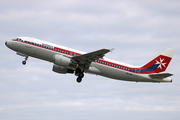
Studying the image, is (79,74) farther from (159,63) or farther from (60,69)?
(159,63)

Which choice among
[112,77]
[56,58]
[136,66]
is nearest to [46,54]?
[56,58]

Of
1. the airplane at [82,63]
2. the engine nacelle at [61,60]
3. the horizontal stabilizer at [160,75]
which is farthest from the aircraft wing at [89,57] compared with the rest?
the horizontal stabilizer at [160,75]

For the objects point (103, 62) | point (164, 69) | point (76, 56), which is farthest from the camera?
point (164, 69)

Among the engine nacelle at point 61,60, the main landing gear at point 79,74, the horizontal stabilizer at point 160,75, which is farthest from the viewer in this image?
the main landing gear at point 79,74

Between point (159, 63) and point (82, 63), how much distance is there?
12645 millimetres

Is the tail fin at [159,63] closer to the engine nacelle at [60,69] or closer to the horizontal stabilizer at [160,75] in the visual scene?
the horizontal stabilizer at [160,75]

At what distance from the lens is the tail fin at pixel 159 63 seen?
38787 millimetres

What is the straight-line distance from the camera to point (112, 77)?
122ft

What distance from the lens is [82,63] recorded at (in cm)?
→ 3562

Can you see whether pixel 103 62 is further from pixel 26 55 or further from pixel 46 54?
pixel 26 55

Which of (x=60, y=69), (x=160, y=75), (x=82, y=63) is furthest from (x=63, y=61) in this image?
(x=160, y=75)

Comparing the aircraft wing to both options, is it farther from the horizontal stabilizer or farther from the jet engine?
the horizontal stabilizer

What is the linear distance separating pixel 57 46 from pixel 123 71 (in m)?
10.4

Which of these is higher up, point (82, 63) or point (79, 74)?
point (82, 63)
